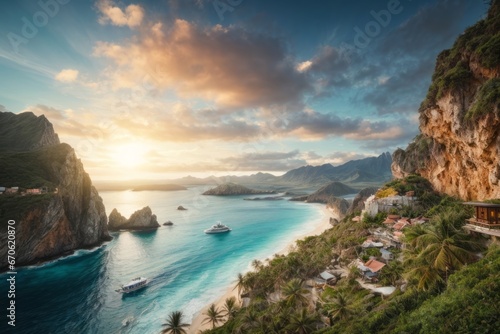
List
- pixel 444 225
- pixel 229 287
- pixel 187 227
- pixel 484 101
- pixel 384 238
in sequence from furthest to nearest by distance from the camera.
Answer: pixel 187 227, pixel 229 287, pixel 384 238, pixel 484 101, pixel 444 225

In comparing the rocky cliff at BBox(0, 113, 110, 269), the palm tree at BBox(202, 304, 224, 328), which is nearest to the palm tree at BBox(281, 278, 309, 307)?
the palm tree at BBox(202, 304, 224, 328)

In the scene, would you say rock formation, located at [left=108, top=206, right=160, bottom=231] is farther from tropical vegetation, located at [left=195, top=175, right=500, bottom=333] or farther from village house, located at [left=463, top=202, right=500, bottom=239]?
village house, located at [left=463, top=202, right=500, bottom=239]

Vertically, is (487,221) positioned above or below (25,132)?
below

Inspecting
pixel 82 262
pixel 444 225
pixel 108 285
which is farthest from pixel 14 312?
pixel 444 225

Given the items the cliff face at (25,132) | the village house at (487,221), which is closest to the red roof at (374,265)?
the village house at (487,221)

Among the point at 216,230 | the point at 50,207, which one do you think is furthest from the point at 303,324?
the point at 216,230

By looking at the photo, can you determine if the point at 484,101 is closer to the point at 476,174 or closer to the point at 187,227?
the point at 476,174

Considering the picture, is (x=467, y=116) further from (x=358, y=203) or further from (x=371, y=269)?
(x=358, y=203)
